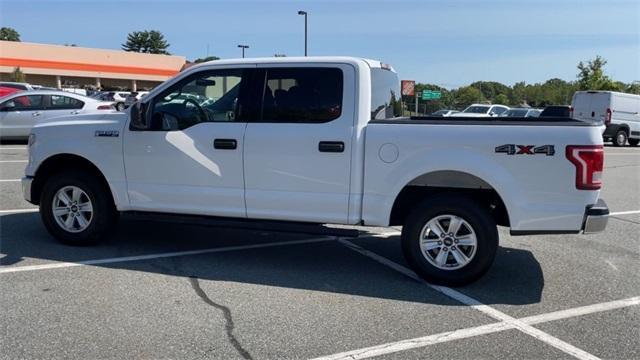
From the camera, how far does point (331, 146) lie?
17.8 feet

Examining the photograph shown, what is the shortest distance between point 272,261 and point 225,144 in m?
1.28

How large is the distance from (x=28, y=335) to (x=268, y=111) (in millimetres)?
2831

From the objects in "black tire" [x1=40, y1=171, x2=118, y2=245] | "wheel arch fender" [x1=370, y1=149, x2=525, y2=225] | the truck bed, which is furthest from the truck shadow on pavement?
the truck bed

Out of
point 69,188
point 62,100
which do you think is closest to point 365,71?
point 69,188

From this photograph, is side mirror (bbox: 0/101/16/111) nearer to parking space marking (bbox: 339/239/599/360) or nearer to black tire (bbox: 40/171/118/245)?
black tire (bbox: 40/171/118/245)

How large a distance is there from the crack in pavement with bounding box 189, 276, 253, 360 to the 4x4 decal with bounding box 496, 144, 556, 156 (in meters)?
2.63

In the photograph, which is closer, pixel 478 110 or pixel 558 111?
pixel 558 111

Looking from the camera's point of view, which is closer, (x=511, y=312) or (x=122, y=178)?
(x=511, y=312)

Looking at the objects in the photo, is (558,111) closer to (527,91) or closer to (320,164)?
(320,164)

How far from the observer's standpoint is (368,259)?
6188 mm

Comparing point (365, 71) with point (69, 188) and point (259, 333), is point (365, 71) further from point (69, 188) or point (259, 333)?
point (69, 188)

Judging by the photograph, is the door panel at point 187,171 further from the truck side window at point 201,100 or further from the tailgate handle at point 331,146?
the tailgate handle at point 331,146

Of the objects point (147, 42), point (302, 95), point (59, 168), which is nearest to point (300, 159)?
point (302, 95)

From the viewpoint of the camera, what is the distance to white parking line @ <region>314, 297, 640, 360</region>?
389 centimetres
